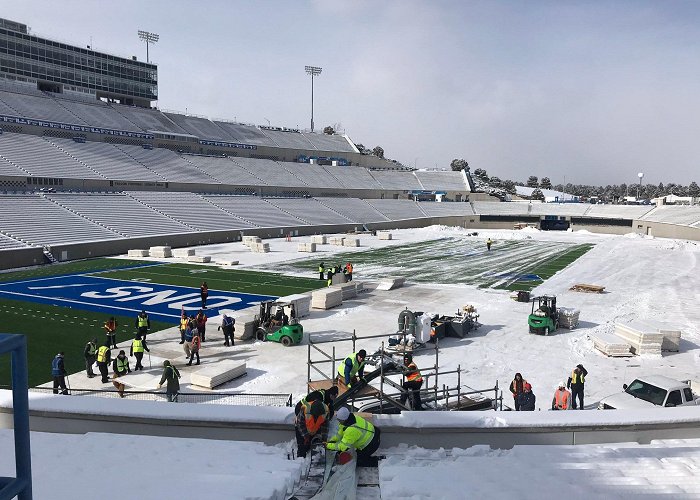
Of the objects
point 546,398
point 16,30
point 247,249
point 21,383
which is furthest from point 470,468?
point 16,30

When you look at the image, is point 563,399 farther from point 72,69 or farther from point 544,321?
point 72,69

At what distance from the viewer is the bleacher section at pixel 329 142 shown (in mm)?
101125

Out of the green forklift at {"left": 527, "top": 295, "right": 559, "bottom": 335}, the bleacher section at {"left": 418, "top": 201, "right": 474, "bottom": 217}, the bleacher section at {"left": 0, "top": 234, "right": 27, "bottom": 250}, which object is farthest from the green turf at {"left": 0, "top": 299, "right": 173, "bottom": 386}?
the bleacher section at {"left": 418, "top": 201, "right": 474, "bottom": 217}

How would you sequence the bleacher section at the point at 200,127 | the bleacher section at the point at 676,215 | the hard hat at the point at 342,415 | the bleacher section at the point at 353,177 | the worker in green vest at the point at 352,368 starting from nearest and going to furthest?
the hard hat at the point at 342,415, the worker in green vest at the point at 352,368, the bleacher section at the point at 676,215, the bleacher section at the point at 200,127, the bleacher section at the point at 353,177

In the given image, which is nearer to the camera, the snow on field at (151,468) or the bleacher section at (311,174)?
the snow on field at (151,468)

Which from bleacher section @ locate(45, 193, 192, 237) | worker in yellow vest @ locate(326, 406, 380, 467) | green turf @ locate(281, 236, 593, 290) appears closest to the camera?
worker in yellow vest @ locate(326, 406, 380, 467)

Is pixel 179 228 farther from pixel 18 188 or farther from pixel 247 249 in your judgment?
pixel 18 188

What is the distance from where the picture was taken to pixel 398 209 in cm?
8781

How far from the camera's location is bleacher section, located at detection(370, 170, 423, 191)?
99.1 metres

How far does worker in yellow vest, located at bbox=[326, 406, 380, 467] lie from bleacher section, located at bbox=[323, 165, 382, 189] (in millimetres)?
82868

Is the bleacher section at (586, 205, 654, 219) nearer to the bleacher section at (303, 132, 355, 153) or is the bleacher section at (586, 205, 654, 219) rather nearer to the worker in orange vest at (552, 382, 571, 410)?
the bleacher section at (303, 132, 355, 153)

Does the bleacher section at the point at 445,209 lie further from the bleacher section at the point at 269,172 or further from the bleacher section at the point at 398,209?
the bleacher section at the point at 269,172

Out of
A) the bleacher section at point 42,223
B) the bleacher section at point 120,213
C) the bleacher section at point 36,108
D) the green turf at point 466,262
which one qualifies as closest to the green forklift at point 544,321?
the green turf at point 466,262

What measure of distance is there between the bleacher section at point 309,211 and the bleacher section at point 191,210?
11.0 meters
